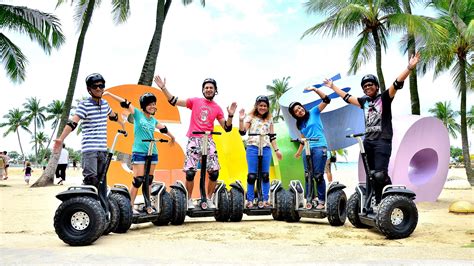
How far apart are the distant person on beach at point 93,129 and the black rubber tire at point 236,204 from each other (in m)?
2.33

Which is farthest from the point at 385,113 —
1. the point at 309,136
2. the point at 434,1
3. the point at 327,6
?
the point at 434,1

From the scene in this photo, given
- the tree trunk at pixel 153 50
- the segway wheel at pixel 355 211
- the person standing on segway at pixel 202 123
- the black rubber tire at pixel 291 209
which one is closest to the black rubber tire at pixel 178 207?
the person standing on segway at pixel 202 123

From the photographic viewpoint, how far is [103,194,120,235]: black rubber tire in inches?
234

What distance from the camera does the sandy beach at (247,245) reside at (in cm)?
435

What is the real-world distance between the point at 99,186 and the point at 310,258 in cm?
269

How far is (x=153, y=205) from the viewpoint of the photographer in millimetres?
6910

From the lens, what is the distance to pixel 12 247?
504 cm

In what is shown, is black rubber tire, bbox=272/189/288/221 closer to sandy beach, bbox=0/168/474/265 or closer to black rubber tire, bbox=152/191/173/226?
sandy beach, bbox=0/168/474/265

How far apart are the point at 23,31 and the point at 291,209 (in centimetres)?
1721

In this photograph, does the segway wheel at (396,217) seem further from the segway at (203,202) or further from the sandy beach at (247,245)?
the segway at (203,202)

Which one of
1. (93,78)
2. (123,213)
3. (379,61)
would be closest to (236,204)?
(123,213)

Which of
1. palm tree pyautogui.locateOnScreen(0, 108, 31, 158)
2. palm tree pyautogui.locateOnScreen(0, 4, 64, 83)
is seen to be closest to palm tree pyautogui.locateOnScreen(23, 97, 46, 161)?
palm tree pyautogui.locateOnScreen(0, 108, 31, 158)

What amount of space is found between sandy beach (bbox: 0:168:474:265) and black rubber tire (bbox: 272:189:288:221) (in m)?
0.21

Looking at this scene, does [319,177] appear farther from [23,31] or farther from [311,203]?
[23,31]
